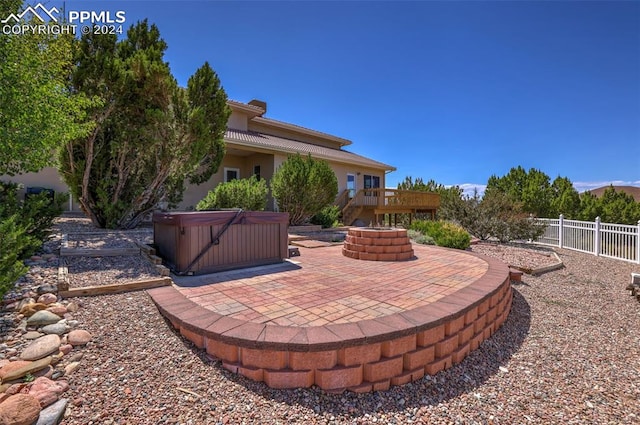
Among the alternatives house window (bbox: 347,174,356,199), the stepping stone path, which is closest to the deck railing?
house window (bbox: 347,174,356,199)

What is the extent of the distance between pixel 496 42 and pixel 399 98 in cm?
492

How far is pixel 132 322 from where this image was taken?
3121 millimetres

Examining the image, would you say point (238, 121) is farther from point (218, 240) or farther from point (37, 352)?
point (37, 352)

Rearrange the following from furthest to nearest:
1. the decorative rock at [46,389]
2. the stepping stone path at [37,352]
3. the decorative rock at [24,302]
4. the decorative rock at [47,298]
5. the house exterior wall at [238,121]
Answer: the house exterior wall at [238,121]
the decorative rock at [47,298]
the decorative rock at [24,302]
the decorative rock at [46,389]
the stepping stone path at [37,352]

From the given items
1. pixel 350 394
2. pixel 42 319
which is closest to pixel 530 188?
pixel 350 394

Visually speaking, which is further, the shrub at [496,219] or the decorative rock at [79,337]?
the shrub at [496,219]

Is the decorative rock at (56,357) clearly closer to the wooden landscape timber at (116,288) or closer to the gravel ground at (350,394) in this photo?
the gravel ground at (350,394)

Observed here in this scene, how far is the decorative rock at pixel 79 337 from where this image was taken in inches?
105

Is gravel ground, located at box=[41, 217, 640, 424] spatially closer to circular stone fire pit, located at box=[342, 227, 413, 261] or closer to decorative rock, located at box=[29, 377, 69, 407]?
decorative rock, located at box=[29, 377, 69, 407]

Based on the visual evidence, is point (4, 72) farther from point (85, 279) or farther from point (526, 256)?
point (526, 256)

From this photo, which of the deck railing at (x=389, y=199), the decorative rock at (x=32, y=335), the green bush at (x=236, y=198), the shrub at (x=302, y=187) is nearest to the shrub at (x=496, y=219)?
the deck railing at (x=389, y=199)

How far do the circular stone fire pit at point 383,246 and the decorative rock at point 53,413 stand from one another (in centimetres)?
511

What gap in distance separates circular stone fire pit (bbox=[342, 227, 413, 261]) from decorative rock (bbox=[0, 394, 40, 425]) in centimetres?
524

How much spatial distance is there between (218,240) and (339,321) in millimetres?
2778
